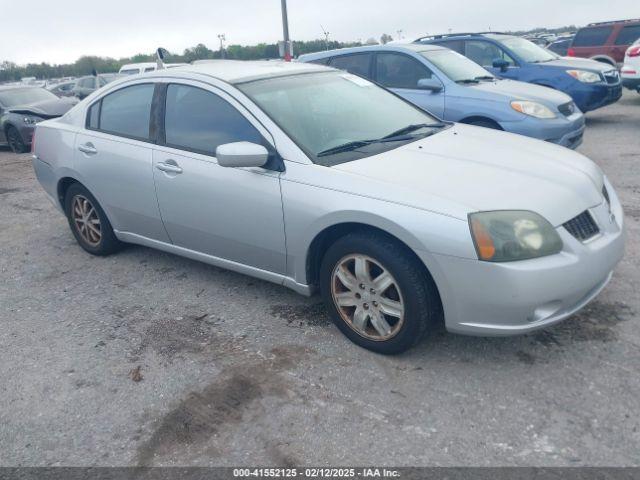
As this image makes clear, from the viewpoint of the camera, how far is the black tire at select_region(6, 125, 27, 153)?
11688 millimetres

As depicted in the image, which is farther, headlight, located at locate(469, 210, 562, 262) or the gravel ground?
headlight, located at locate(469, 210, 562, 262)

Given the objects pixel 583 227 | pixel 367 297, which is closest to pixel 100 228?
pixel 367 297

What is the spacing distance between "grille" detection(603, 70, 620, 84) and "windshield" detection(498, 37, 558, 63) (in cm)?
95

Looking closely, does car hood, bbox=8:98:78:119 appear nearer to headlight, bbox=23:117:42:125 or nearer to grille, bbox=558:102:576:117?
headlight, bbox=23:117:42:125

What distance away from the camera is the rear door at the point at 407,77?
7.29 m

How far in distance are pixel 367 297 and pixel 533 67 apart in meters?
8.12

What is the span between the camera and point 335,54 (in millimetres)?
8258

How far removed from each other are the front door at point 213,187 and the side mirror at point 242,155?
138 mm

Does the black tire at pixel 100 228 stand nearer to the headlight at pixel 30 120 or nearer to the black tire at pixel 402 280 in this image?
the black tire at pixel 402 280

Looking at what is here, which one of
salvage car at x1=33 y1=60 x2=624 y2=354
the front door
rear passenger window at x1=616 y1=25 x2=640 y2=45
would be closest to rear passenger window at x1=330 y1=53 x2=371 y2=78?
salvage car at x1=33 y1=60 x2=624 y2=354

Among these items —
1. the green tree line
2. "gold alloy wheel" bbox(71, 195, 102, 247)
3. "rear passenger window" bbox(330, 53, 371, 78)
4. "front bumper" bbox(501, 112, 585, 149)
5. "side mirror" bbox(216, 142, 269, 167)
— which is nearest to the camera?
"side mirror" bbox(216, 142, 269, 167)

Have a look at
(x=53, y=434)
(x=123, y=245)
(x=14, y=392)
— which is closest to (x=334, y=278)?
(x=53, y=434)

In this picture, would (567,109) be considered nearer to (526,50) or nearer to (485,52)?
(485,52)

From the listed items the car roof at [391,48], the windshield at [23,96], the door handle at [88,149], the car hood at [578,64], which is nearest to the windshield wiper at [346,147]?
the door handle at [88,149]
